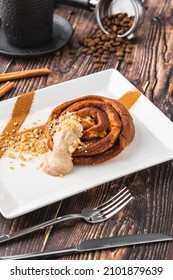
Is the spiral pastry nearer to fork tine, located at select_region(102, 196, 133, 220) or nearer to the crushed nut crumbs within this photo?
the crushed nut crumbs

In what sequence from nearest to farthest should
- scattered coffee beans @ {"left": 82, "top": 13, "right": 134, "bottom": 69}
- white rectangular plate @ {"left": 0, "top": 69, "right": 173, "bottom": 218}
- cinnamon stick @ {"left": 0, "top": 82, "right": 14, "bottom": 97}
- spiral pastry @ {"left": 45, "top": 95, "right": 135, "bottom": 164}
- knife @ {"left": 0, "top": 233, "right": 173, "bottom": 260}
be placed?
knife @ {"left": 0, "top": 233, "right": 173, "bottom": 260}, white rectangular plate @ {"left": 0, "top": 69, "right": 173, "bottom": 218}, spiral pastry @ {"left": 45, "top": 95, "right": 135, "bottom": 164}, cinnamon stick @ {"left": 0, "top": 82, "right": 14, "bottom": 97}, scattered coffee beans @ {"left": 82, "top": 13, "right": 134, "bottom": 69}

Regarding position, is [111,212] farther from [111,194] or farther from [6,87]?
[6,87]

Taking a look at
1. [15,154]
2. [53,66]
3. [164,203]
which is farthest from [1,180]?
[53,66]

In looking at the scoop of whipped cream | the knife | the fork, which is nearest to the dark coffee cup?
the scoop of whipped cream

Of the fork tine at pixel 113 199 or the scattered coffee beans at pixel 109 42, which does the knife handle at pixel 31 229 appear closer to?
the fork tine at pixel 113 199

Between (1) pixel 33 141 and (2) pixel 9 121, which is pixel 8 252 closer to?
(1) pixel 33 141

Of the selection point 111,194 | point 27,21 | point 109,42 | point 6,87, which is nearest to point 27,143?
point 111,194
